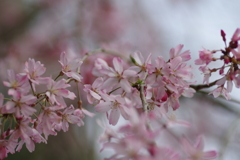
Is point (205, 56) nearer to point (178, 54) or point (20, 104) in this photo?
point (178, 54)

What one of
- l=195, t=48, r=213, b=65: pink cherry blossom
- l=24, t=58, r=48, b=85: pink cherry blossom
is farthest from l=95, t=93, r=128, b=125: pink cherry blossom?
l=195, t=48, r=213, b=65: pink cherry blossom

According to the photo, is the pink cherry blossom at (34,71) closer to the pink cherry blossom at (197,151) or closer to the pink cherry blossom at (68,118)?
the pink cherry blossom at (68,118)

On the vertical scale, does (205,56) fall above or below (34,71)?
below

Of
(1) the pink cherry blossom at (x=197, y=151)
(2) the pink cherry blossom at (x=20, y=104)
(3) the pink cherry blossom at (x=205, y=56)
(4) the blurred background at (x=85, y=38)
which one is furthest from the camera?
(4) the blurred background at (x=85, y=38)

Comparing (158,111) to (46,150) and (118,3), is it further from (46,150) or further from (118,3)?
(118,3)

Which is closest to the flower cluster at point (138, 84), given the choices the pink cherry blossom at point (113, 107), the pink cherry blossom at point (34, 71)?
the pink cherry blossom at point (113, 107)

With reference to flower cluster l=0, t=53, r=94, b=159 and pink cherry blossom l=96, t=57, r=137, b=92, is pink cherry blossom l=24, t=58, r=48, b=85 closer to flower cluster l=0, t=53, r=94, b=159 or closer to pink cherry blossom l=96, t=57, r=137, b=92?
flower cluster l=0, t=53, r=94, b=159

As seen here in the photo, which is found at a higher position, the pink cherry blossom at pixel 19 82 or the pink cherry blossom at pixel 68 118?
the pink cherry blossom at pixel 19 82

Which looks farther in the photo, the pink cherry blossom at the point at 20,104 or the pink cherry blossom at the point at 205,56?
the pink cherry blossom at the point at 205,56

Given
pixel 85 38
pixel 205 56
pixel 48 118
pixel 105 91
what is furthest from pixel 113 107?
pixel 85 38

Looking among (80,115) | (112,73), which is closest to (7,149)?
(80,115)

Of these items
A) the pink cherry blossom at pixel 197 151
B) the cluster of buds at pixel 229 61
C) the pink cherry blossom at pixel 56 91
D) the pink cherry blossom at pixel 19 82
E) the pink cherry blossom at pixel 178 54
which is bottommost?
the pink cherry blossom at pixel 197 151
